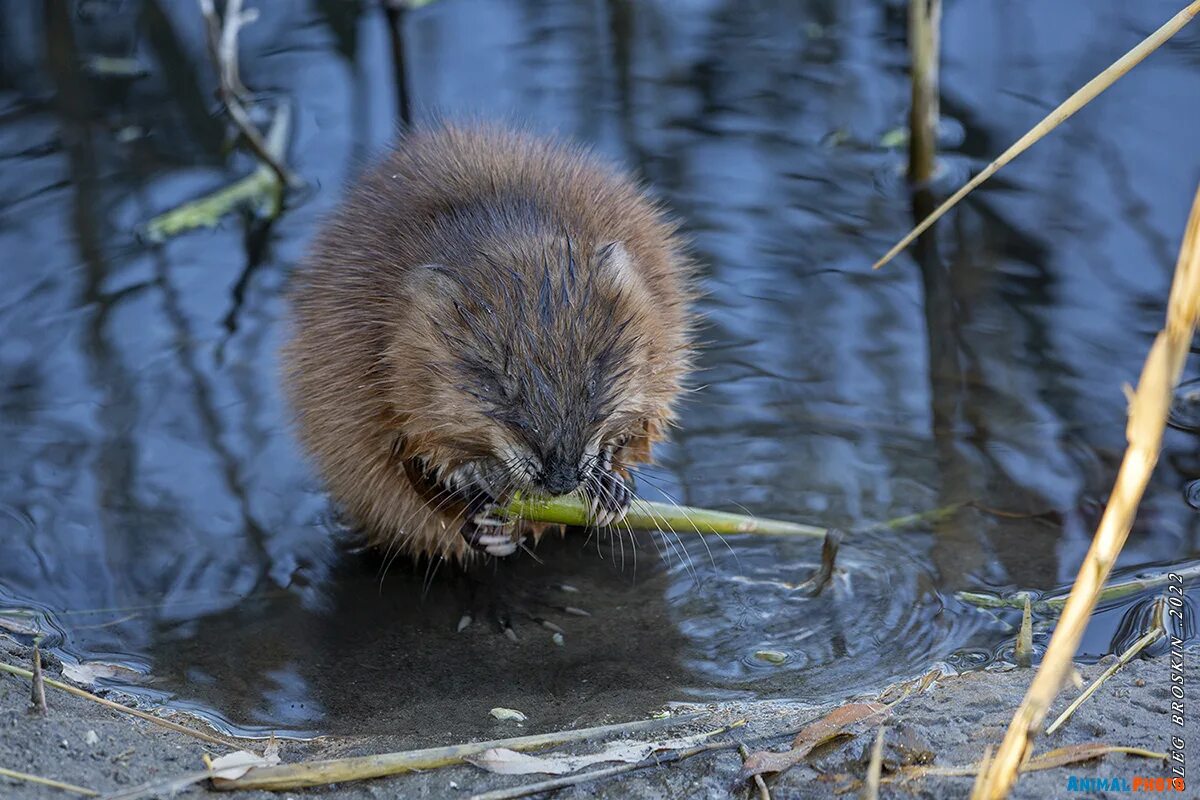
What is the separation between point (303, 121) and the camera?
6332mm

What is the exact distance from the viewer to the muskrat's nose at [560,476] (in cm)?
321

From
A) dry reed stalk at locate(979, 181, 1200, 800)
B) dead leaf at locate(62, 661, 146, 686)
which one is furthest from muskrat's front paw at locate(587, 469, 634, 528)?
dry reed stalk at locate(979, 181, 1200, 800)

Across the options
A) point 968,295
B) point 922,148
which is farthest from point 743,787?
A: point 922,148

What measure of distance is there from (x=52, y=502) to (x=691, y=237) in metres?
2.72

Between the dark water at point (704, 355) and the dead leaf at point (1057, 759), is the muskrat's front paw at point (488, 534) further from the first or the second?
the dead leaf at point (1057, 759)

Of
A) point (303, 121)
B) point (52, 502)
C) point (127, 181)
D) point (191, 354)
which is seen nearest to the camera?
point (52, 502)

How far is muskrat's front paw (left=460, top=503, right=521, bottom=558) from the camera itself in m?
3.81

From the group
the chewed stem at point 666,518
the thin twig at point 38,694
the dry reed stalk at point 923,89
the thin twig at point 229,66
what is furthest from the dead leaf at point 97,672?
the dry reed stalk at point 923,89

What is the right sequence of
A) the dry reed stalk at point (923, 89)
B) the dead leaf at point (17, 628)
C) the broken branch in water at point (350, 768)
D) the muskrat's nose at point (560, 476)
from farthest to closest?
1. the dry reed stalk at point (923, 89)
2. the dead leaf at point (17, 628)
3. the muskrat's nose at point (560, 476)
4. the broken branch in water at point (350, 768)

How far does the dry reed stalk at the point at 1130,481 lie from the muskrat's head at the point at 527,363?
1.49 metres

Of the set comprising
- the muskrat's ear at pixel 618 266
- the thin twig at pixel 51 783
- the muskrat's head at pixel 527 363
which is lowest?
the thin twig at pixel 51 783

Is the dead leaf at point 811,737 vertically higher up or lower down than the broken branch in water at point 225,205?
lower down

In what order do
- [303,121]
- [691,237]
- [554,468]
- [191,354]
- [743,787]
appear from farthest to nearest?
[303,121]
[691,237]
[191,354]
[554,468]
[743,787]

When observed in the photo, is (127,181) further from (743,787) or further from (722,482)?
(743,787)
